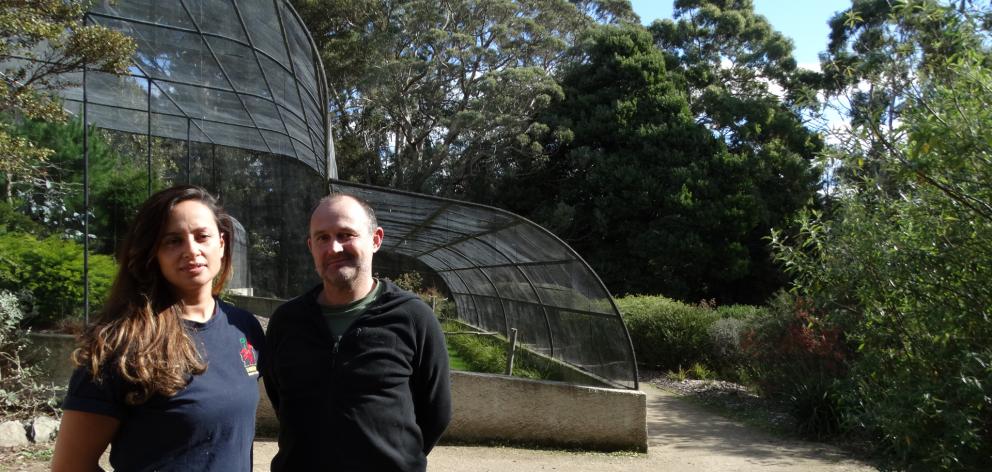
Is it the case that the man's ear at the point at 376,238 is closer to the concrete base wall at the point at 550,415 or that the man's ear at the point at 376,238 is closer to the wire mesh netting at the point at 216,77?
the wire mesh netting at the point at 216,77

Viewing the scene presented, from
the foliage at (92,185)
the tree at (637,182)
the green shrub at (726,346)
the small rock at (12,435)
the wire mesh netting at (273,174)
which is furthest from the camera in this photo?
the tree at (637,182)

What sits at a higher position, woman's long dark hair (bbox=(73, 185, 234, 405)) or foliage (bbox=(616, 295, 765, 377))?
woman's long dark hair (bbox=(73, 185, 234, 405))

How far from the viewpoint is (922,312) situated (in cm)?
346

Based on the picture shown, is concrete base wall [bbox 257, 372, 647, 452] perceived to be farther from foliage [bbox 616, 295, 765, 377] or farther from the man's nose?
foliage [bbox 616, 295, 765, 377]

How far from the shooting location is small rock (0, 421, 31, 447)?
612 centimetres

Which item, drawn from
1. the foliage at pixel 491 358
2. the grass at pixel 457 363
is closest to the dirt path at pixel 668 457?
the foliage at pixel 491 358

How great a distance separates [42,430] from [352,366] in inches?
227

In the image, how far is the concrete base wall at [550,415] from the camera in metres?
7.56

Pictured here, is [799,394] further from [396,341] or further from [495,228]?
[396,341]

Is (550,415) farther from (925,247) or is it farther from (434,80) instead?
(434,80)

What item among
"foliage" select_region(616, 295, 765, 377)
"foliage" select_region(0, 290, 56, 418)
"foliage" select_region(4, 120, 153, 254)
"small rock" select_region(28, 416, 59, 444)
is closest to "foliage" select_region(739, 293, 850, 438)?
"foliage" select_region(616, 295, 765, 377)

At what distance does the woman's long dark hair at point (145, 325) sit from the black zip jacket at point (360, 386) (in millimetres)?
337

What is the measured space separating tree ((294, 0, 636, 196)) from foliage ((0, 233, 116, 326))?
13.9m

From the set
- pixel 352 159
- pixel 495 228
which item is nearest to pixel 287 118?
pixel 495 228
